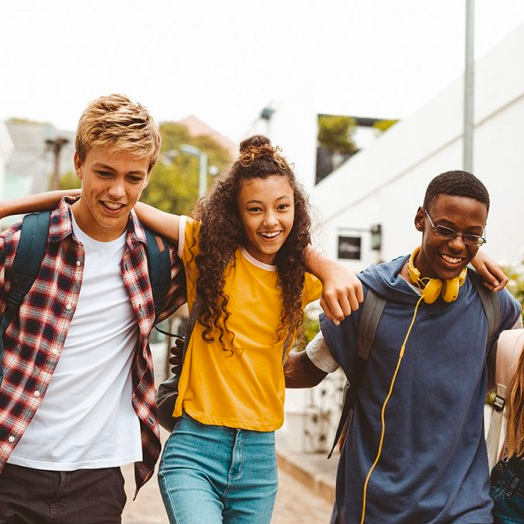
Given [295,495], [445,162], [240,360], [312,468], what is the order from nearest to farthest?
[240,360] → [295,495] → [445,162] → [312,468]

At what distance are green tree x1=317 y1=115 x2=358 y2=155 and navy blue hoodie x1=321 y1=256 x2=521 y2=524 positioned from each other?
17622mm

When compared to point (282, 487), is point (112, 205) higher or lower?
higher

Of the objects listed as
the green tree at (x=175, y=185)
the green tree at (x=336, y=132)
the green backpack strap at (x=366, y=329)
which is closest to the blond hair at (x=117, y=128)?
the green backpack strap at (x=366, y=329)

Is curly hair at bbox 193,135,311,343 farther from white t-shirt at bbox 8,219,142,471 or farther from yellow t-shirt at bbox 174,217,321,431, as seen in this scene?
white t-shirt at bbox 8,219,142,471

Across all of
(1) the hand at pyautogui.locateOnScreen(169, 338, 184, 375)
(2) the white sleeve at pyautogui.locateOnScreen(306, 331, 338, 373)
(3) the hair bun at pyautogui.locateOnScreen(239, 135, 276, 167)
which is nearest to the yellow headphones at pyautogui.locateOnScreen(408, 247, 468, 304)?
(2) the white sleeve at pyautogui.locateOnScreen(306, 331, 338, 373)

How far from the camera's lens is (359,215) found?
1342 centimetres

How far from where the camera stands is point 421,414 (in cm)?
312

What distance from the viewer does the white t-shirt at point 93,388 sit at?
2.87m

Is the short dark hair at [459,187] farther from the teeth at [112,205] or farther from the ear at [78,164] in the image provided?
the ear at [78,164]

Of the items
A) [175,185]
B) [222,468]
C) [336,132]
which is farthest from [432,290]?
[175,185]

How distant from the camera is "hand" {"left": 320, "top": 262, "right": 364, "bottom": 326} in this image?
121 inches

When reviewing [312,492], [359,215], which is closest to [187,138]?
[359,215]

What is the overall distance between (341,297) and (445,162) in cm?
707

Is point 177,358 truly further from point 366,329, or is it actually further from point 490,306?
point 490,306
